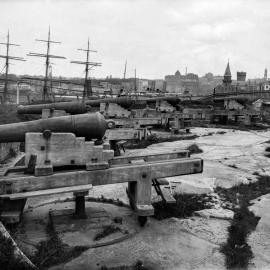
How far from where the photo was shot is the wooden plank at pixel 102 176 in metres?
4.56

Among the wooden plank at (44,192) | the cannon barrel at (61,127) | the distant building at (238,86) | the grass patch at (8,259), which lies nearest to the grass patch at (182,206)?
the wooden plank at (44,192)

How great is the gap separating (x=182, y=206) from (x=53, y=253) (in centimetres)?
252

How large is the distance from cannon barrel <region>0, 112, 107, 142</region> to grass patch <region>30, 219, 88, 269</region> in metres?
1.43

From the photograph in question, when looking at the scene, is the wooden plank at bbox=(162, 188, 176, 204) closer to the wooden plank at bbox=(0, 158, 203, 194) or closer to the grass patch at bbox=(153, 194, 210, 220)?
the grass patch at bbox=(153, 194, 210, 220)

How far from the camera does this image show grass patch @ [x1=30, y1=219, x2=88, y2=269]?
13.1 ft

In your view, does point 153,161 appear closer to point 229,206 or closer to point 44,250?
point 229,206

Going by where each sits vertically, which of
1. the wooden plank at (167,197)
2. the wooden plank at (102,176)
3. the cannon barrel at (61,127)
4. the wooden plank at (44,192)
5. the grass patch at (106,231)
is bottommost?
the grass patch at (106,231)

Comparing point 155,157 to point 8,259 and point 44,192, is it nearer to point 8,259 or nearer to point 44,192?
point 44,192

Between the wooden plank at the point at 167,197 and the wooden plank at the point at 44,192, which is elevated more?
the wooden plank at the point at 44,192

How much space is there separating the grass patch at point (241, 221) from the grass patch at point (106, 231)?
4.72 ft

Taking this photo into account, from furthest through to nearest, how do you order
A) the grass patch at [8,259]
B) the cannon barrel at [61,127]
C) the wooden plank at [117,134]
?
the wooden plank at [117,134] < the cannon barrel at [61,127] < the grass patch at [8,259]

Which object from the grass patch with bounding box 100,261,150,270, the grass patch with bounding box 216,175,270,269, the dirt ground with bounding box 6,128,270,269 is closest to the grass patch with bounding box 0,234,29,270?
the dirt ground with bounding box 6,128,270,269

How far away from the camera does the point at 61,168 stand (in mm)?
4965

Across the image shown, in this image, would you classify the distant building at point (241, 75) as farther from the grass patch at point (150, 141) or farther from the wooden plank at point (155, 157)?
the wooden plank at point (155, 157)
